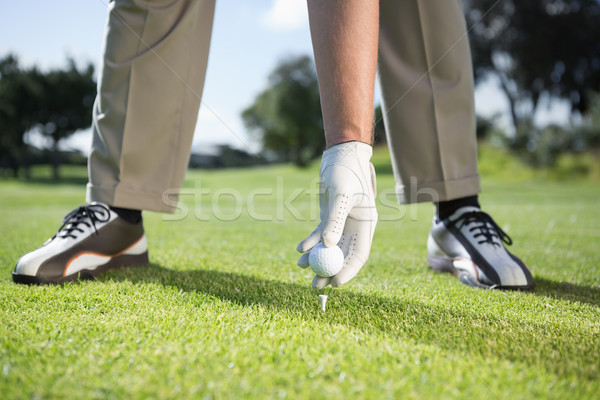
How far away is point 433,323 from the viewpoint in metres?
1.19

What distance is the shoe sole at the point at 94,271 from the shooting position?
5.15ft

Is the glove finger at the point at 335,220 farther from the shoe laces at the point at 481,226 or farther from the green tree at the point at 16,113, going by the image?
the green tree at the point at 16,113

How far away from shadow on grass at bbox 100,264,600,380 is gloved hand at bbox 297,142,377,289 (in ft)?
0.46

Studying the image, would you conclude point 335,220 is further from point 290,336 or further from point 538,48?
point 538,48

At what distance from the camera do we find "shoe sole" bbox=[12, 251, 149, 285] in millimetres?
1568

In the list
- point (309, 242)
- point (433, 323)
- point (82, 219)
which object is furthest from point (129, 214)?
point (433, 323)

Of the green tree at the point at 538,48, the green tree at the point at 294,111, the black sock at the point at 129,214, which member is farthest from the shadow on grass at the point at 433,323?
the green tree at the point at 294,111

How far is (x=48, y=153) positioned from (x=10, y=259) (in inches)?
981

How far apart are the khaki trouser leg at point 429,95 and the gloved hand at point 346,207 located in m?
0.72

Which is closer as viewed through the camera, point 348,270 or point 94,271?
point 348,270

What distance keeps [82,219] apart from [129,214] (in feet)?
0.65

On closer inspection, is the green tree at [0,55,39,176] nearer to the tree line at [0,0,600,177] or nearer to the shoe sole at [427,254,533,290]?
the tree line at [0,0,600,177]

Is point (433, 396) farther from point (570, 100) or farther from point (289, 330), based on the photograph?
point (570, 100)

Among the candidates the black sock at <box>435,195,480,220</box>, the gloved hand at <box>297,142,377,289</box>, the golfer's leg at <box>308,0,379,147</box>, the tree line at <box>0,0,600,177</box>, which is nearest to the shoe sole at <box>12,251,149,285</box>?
the gloved hand at <box>297,142,377,289</box>
